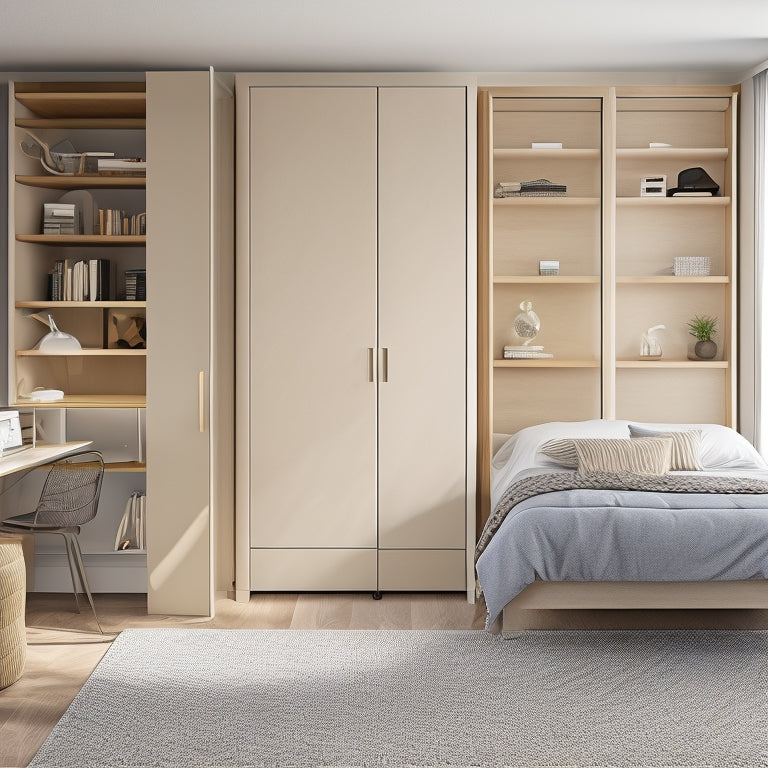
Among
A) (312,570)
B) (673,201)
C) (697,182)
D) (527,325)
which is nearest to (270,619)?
(312,570)

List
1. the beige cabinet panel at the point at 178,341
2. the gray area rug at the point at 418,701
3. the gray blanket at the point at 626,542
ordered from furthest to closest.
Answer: the beige cabinet panel at the point at 178,341 < the gray blanket at the point at 626,542 < the gray area rug at the point at 418,701

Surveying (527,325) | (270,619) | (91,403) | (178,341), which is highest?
(527,325)

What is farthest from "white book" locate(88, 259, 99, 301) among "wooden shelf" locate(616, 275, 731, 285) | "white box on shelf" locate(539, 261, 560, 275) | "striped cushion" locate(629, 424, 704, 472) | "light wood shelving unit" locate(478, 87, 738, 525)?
"striped cushion" locate(629, 424, 704, 472)

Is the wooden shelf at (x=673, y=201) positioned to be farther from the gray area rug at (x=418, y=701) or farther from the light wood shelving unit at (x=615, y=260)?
the gray area rug at (x=418, y=701)

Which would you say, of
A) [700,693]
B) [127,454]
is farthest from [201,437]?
[700,693]

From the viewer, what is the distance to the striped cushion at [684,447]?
4141 mm

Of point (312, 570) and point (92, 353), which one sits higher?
point (92, 353)

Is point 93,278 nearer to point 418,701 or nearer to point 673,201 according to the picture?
point 418,701

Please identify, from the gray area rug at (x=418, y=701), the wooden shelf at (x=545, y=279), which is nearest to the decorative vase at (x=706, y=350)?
the wooden shelf at (x=545, y=279)

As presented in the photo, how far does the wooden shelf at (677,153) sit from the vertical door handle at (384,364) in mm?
1649

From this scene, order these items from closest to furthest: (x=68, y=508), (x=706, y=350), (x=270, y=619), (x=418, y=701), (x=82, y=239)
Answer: (x=418, y=701), (x=68, y=508), (x=270, y=619), (x=82, y=239), (x=706, y=350)

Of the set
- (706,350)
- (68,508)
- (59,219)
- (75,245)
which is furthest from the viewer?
(706,350)

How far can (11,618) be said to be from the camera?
10.4 ft

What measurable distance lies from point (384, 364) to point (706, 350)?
70.1 inches
